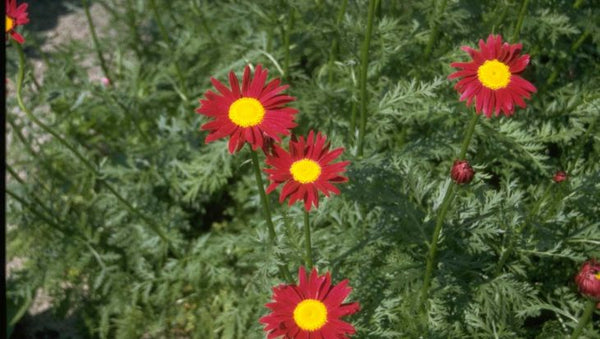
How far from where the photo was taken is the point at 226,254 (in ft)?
9.93

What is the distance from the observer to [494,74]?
5.67 ft

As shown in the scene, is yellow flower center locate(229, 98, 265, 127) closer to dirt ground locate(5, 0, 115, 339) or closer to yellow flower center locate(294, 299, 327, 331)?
yellow flower center locate(294, 299, 327, 331)

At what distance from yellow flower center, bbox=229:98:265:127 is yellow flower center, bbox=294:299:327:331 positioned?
0.53 meters

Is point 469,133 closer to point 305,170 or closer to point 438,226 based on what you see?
point 438,226

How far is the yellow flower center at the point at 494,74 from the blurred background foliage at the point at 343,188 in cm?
43

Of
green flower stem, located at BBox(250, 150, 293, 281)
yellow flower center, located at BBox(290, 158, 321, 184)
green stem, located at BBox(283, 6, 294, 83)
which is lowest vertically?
green flower stem, located at BBox(250, 150, 293, 281)

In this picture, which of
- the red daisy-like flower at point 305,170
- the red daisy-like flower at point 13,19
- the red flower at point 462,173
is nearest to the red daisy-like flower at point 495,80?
the red flower at point 462,173

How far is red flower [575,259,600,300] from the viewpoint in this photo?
147 cm

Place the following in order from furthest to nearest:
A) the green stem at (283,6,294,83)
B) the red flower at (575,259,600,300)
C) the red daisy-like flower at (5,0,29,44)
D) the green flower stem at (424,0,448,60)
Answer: the green stem at (283,6,294,83)
the green flower stem at (424,0,448,60)
the red daisy-like flower at (5,0,29,44)
the red flower at (575,259,600,300)

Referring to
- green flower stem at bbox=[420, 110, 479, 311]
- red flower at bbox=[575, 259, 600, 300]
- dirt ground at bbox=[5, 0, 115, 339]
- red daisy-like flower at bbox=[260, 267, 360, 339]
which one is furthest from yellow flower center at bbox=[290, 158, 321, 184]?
dirt ground at bbox=[5, 0, 115, 339]

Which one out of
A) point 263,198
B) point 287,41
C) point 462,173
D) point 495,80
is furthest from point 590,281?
point 287,41

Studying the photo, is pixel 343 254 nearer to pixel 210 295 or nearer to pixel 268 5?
pixel 210 295

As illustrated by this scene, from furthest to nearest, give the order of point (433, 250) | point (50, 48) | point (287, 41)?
1. point (50, 48)
2. point (287, 41)
3. point (433, 250)

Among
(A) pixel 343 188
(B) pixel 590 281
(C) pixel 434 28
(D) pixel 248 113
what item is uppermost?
(C) pixel 434 28
